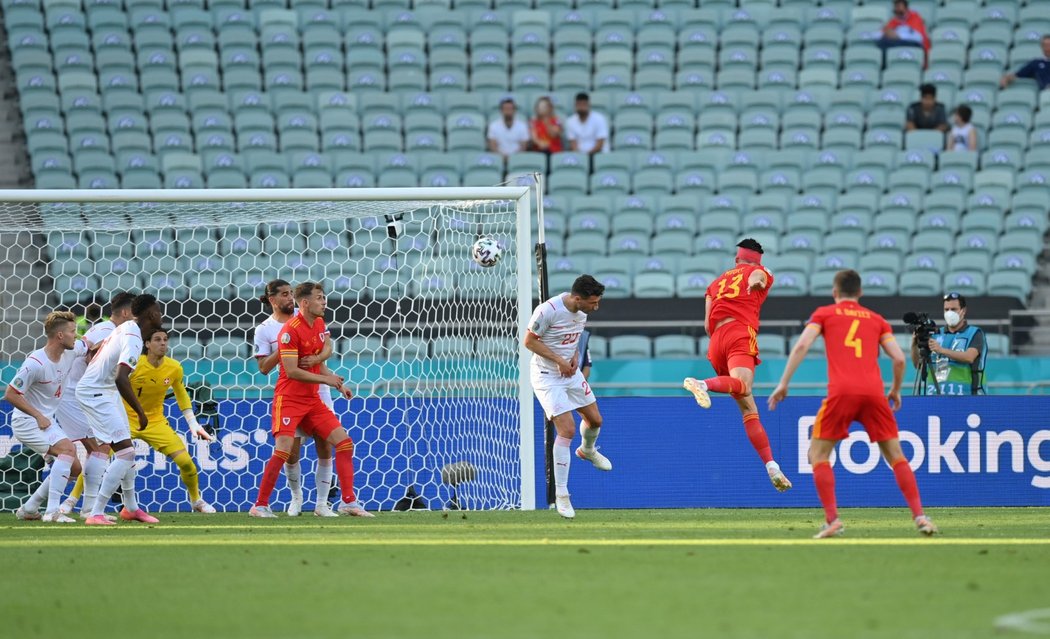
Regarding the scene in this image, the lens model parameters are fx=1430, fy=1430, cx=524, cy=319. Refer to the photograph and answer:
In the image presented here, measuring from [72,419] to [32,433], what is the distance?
1.25 ft

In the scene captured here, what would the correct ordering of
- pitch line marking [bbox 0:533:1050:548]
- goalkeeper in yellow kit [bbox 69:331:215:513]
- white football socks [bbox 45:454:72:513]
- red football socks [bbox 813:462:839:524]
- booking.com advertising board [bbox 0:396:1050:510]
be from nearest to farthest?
pitch line marking [bbox 0:533:1050:548], red football socks [bbox 813:462:839:524], white football socks [bbox 45:454:72:513], goalkeeper in yellow kit [bbox 69:331:215:513], booking.com advertising board [bbox 0:396:1050:510]

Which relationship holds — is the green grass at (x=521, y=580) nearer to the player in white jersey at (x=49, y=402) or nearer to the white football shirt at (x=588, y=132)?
the player in white jersey at (x=49, y=402)

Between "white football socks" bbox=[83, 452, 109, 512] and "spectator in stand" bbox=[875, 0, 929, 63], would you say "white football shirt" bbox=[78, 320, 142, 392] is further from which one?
"spectator in stand" bbox=[875, 0, 929, 63]

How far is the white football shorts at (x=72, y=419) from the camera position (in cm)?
1238

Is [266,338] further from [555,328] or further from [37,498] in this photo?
[555,328]

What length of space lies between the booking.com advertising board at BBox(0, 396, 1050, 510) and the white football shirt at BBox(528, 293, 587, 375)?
1.76 metres

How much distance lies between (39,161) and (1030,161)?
1413 cm

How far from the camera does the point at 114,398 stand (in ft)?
37.7

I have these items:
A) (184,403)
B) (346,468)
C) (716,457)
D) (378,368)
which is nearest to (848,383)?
(716,457)

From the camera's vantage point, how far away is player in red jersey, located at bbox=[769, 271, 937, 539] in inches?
341

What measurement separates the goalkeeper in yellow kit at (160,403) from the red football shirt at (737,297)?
4.49m

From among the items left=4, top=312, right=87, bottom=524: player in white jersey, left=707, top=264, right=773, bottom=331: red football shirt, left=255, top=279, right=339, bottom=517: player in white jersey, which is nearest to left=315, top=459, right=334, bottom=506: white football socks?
left=255, top=279, right=339, bottom=517: player in white jersey

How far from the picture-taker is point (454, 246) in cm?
1447

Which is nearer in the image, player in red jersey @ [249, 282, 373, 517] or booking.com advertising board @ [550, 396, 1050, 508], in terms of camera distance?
player in red jersey @ [249, 282, 373, 517]
